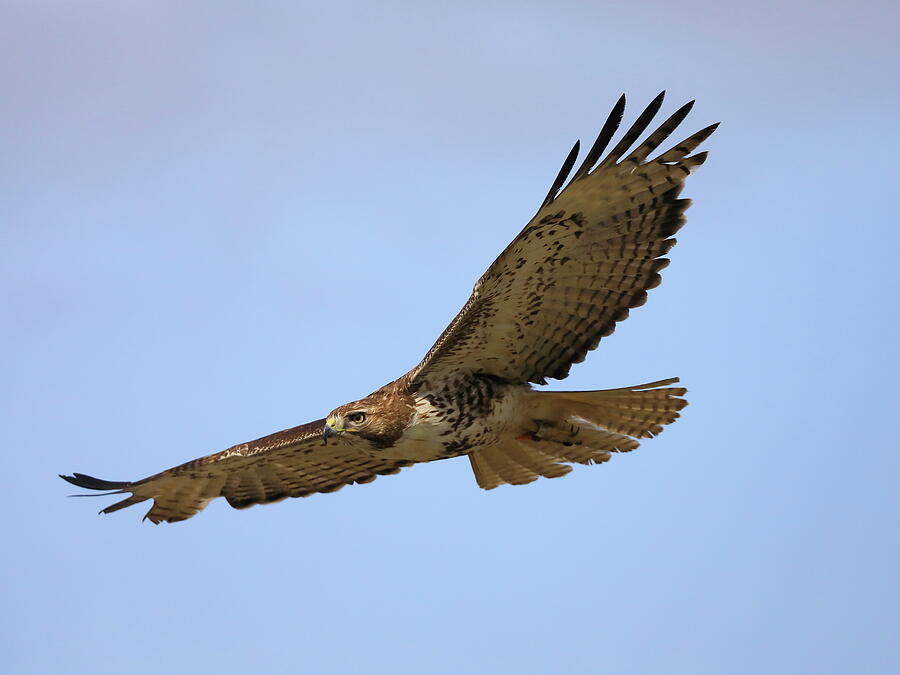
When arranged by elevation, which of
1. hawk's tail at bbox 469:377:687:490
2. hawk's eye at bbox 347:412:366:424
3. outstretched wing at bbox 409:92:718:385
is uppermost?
outstretched wing at bbox 409:92:718:385

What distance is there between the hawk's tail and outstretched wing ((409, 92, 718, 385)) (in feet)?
1.18

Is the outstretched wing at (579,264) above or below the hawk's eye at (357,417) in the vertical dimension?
above

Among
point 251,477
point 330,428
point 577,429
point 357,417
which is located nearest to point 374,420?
point 357,417

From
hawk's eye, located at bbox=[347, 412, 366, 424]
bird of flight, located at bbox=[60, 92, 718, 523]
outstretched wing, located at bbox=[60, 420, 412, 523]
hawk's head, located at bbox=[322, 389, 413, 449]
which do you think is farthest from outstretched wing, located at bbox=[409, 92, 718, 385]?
outstretched wing, located at bbox=[60, 420, 412, 523]

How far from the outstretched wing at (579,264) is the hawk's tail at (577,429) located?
361 millimetres

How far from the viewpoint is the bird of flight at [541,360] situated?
8.27m

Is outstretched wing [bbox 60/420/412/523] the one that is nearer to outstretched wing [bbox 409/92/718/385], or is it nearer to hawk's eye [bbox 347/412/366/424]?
hawk's eye [bbox 347/412/366/424]

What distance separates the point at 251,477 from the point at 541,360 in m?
2.91

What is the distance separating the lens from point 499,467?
9945 mm

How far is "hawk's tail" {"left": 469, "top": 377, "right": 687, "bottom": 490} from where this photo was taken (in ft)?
30.4

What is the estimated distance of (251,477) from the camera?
10.7m

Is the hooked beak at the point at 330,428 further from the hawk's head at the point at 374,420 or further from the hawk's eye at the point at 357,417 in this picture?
the hawk's eye at the point at 357,417

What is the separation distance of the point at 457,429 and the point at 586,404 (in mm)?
1005

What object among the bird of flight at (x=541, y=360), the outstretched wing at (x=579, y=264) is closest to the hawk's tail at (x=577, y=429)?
the bird of flight at (x=541, y=360)
